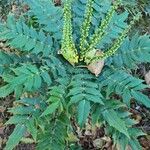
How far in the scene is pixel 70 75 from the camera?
2893mm

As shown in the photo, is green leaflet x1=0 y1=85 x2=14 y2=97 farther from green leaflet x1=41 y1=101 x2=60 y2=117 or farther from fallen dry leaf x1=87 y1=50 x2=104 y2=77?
fallen dry leaf x1=87 y1=50 x2=104 y2=77

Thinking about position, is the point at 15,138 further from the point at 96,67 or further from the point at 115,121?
the point at 96,67

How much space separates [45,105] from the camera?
278cm

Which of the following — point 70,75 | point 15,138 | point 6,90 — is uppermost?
point 70,75

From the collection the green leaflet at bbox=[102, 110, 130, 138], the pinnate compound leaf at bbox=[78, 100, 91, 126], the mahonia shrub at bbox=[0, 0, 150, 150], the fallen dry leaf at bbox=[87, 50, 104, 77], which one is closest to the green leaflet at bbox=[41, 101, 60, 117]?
the mahonia shrub at bbox=[0, 0, 150, 150]

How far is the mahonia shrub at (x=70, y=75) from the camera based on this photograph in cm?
260

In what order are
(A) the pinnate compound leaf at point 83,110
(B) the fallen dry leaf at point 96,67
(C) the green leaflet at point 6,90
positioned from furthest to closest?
(B) the fallen dry leaf at point 96,67 < (C) the green leaflet at point 6,90 < (A) the pinnate compound leaf at point 83,110

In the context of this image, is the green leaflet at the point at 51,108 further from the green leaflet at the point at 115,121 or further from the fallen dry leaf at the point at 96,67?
the fallen dry leaf at the point at 96,67

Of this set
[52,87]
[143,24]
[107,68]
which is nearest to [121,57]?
[107,68]

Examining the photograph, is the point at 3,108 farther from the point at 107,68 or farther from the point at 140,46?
the point at 140,46

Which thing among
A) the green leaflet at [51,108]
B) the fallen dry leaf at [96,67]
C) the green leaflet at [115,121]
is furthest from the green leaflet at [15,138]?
the fallen dry leaf at [96,67]

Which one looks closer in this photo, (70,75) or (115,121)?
(115,121)

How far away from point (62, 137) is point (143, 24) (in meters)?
1.75

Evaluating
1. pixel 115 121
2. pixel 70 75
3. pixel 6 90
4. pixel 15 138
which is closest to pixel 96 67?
pixel 70 75
